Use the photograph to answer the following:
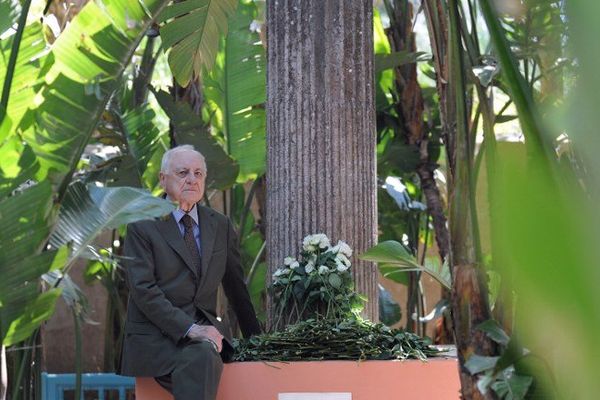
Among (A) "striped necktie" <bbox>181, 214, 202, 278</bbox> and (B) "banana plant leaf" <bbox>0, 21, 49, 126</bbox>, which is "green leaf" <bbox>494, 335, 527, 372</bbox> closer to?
(A) "striped necktie" <bbox>181, 214, 202, 278</bbox>

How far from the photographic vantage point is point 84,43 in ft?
17.7

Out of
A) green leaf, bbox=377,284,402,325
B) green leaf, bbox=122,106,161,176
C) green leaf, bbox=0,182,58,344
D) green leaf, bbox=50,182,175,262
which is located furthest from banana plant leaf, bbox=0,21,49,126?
green leaf, bbox=377,284,402,325

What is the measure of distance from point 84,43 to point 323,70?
120cm

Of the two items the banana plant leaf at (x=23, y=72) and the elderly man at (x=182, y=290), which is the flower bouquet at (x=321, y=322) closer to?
the elderly man at (x=182, y=290)

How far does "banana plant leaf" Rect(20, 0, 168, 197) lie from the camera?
4.48 metres

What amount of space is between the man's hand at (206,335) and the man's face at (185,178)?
0.62m

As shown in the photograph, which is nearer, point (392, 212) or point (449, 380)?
point (449, 380)

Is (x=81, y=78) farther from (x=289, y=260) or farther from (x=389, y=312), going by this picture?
(x=389, y=312)

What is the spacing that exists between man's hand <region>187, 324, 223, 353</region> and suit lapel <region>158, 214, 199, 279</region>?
0.32 metres

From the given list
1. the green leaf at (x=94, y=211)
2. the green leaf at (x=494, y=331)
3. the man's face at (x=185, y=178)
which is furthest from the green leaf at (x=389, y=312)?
the green leaf at (x=494, y=331)

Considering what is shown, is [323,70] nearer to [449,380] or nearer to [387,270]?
[387,270]

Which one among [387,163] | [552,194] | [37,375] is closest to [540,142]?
[552,194]

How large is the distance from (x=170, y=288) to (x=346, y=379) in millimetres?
937

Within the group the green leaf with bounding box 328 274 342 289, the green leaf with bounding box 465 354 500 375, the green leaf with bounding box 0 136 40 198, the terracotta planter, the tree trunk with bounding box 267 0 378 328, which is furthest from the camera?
the tree trunk with bounding box 267 0 378 328
